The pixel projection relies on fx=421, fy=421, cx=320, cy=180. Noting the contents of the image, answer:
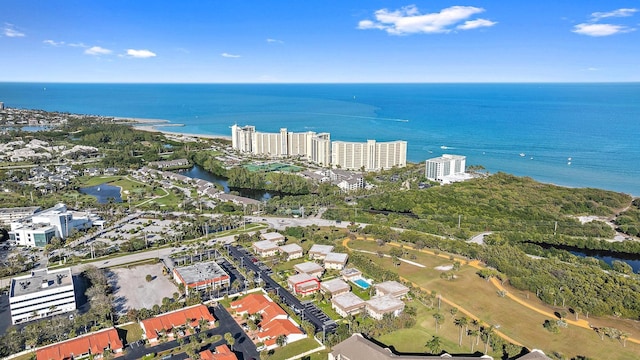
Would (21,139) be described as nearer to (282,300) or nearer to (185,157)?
(185,157)

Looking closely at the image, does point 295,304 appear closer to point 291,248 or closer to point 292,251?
point 292,251

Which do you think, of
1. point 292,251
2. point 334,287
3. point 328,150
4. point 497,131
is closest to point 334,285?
point 334,287

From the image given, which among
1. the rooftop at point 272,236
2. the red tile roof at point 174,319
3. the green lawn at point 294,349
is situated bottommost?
the green lawn at point 294,349

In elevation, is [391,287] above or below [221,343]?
above

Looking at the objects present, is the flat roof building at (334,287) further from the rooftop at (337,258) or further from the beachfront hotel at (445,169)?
the beachfront hotel at (445,169)

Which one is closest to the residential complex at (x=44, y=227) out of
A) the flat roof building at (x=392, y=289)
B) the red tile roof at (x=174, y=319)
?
the red tile roof at (x=174, y=319)

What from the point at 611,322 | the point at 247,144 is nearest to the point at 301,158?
the point at 247,144

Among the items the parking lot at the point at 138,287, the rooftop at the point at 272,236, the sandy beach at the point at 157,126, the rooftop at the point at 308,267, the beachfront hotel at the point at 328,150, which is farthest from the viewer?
the sandy beach at the point at 157,126
